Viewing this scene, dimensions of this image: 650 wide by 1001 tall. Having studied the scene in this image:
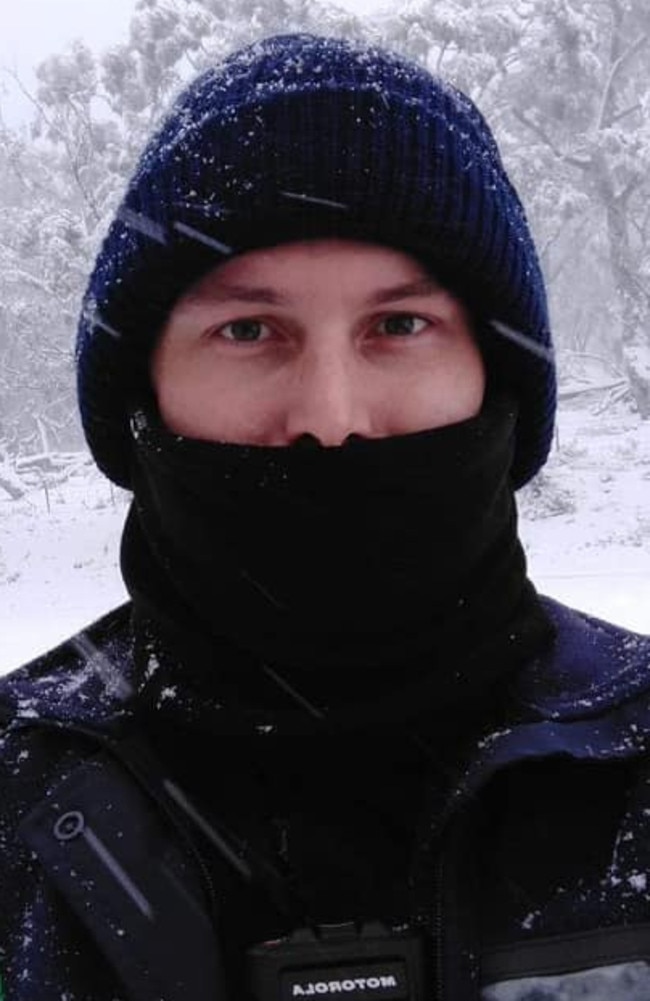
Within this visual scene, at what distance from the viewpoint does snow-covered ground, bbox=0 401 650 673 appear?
928 cm

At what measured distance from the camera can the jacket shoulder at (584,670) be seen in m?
1.42

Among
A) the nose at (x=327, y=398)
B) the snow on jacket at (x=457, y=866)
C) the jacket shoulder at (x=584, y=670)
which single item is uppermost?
the nose at (x=327, y=398)

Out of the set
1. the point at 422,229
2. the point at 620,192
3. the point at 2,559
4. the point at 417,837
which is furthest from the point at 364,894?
the point at 620,192

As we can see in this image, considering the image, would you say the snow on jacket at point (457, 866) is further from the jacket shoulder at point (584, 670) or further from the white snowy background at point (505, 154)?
the white snowy background at point (505, 154)

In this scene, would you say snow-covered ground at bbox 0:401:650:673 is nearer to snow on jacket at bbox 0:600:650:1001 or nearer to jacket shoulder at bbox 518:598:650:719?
jacket shoulder at bbox 518:598:650:719

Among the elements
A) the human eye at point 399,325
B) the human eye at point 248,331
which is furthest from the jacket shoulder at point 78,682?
the human eye at point 399,325

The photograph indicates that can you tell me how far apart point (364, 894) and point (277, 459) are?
62 centimetres

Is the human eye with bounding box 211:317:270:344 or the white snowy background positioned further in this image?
the white snowy background

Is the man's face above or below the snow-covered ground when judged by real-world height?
below

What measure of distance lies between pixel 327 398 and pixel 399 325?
18cm

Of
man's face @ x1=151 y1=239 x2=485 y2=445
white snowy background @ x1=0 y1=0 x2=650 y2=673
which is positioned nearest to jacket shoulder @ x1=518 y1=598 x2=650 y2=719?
man's face @ x1=151 y1=239 x2=485 y2=445

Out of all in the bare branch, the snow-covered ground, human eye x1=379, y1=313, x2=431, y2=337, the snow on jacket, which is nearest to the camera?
the snow on jacket

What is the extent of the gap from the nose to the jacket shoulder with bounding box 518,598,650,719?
17.7 inches

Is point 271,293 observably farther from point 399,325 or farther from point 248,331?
point 399,325
